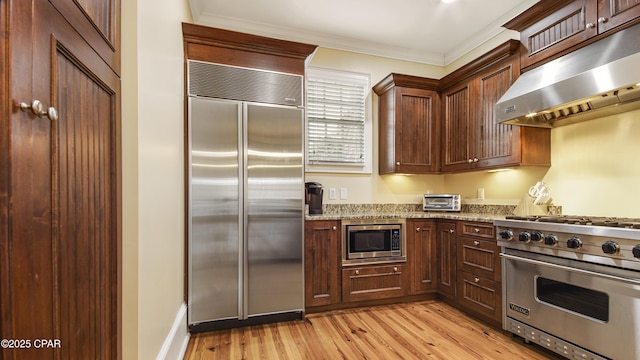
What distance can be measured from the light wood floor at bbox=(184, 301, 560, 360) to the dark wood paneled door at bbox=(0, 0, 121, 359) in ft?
4.18

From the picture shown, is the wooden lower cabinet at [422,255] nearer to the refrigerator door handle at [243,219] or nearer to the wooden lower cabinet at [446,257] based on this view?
the wooden lower cabinet at [446,257]

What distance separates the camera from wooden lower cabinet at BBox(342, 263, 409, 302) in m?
2.96

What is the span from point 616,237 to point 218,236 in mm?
2678

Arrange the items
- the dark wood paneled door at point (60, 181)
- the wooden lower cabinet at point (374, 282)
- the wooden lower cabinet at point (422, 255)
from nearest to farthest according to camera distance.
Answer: the dark wood paneled door at point (60, 181) → the wooden lower cabinet at point (374, 282) → the wooden lower cabinet at point (422, 255)

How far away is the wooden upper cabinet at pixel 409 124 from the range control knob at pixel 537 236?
147cm

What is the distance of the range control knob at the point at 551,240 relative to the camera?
6.61ft

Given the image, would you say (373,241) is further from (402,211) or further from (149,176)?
(149,176)

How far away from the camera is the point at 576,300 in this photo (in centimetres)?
196

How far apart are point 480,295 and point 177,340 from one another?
2488 millimetres

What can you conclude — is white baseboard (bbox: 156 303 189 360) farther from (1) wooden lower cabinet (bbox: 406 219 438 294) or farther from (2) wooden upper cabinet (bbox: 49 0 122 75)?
(1) wooden lower cabinet (bbox: 406 219 438 294)

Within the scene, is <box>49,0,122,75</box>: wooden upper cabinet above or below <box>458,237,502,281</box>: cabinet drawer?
above

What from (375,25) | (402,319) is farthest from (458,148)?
(402,319)

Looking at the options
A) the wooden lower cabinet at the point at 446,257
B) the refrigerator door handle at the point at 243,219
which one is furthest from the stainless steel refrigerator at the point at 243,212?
the wooden lower cabinet at the point at 446,257

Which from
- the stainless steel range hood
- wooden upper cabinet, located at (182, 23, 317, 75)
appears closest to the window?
wooden upper cabinet, located at (182, 23, 317, 75)
